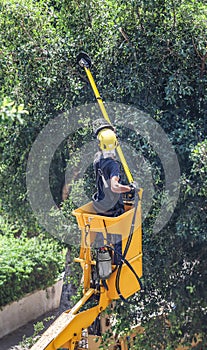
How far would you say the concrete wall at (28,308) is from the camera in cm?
1106

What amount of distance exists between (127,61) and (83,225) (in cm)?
245

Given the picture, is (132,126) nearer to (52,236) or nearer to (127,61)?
(127,61)

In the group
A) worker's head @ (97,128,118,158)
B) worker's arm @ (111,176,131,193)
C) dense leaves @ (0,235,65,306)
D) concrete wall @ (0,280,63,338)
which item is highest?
worker's head @ (97,128,118,158)

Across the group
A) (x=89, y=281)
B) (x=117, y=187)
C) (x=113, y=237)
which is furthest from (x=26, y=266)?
(x=117, y=187)

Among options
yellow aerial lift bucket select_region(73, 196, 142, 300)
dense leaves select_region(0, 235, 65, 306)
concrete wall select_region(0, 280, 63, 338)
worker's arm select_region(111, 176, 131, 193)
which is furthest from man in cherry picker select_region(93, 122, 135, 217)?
concrete wall select_region(0, 280, 63, 338)

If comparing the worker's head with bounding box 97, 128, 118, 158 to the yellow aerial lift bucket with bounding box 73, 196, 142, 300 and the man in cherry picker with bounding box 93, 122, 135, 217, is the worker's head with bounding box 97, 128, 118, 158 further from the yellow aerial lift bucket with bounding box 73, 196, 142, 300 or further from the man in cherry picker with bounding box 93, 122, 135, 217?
the yellow aerial lift bucket with bounding box 73, 196, 142, 300

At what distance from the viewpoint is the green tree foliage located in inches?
294

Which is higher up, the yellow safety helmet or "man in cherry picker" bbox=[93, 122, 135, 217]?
the yellow safety helmet

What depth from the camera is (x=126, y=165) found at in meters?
7.09

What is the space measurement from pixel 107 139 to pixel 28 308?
6028 millimetres

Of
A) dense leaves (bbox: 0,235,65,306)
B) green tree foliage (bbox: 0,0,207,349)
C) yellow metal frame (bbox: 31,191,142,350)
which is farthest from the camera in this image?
dense leaves (bbox: 0,235,65,306)

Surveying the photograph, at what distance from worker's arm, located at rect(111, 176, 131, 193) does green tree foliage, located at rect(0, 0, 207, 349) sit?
41.7 inches

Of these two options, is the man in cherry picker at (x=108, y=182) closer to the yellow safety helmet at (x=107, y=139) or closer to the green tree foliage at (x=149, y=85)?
the yellow safety helmet at (x=107, y=139)

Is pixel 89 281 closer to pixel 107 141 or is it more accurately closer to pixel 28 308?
pixel 107 141
